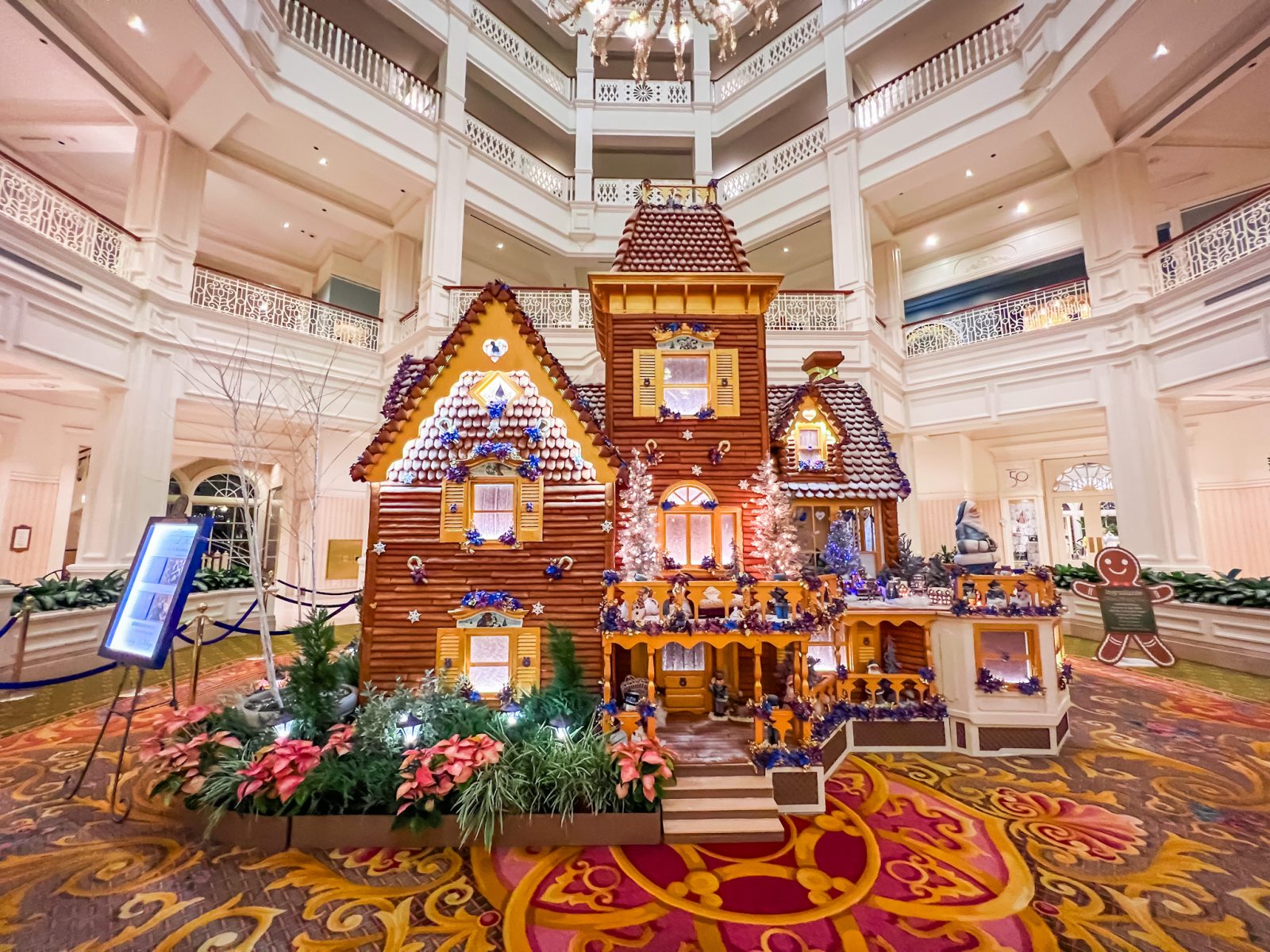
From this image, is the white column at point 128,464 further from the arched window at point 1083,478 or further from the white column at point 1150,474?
the arched window at point 1083,478

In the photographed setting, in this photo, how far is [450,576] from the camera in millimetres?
7387

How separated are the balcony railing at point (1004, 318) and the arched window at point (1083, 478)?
21.5ft

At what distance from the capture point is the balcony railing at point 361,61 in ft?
47.0

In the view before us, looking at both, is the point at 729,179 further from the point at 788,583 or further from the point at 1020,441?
the point at 788,583

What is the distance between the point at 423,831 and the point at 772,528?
599 cm

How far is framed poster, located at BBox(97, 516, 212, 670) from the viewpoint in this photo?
5.65 meters

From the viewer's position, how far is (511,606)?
24.0ft

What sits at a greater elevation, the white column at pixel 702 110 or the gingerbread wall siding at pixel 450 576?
the white column at pixel 702 110

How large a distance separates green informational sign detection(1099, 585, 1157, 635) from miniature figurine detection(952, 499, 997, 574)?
571 centimetres

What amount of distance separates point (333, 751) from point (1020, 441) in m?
21.9

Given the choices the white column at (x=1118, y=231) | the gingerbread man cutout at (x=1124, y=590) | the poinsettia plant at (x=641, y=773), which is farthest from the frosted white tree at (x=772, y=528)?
the white column at (x=1118, y=231)

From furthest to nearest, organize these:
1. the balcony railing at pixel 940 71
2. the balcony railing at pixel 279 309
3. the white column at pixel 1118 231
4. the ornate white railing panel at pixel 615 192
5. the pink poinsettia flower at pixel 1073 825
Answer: the ornate white railing panel at pixel 615 192, the balcony railing at pixel 940 71, the balcony railing at pixel 279 309, the white column at pixel 1118 231, the pink poinsettia flower at pixel 1073 825

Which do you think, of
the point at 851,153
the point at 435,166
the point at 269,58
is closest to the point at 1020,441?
the point at 851,153

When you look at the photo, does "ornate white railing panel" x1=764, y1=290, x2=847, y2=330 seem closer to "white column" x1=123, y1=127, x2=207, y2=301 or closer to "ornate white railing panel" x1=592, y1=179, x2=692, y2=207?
"ornate white railing panel" x1=592, y1=179, x2=692, y2=207
